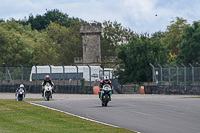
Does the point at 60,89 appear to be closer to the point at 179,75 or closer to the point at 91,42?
the point at 179,75

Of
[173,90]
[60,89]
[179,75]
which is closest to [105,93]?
[173,90]

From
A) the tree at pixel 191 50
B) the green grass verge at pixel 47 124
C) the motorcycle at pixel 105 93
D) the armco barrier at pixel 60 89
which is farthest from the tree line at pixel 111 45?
the green grass verge at pixel 47 124

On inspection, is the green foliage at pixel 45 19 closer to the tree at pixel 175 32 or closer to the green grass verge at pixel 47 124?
the tree at pixel 175 32

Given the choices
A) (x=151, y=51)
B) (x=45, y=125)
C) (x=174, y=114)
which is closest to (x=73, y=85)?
(x=151, y=51)

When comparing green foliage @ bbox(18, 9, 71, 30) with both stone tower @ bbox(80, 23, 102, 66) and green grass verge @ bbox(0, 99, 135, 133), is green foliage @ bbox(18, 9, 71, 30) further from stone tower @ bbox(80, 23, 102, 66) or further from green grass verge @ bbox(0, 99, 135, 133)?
green grass verge @ bbox(0, 99, 135, 133)

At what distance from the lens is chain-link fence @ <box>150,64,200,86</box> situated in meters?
44.6

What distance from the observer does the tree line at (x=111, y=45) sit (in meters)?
65.7

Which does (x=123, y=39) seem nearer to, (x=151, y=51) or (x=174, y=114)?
(x=151, y=51)

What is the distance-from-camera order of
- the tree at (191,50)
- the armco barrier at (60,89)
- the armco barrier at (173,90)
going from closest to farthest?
the armco barrier at (173,90)
the armco barrier at (60,89)
the tree at (191,50)

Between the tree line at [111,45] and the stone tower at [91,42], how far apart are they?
356 cm

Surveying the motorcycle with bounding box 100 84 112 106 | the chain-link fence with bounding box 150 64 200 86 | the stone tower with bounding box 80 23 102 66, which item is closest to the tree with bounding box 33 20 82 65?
the stone tower with bounding box 80 23 102 66

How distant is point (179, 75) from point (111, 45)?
73292mm

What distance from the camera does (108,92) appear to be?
2453 cm

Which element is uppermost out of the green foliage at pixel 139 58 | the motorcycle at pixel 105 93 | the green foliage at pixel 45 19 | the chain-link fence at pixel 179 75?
the green foliage at pixel 45 19
